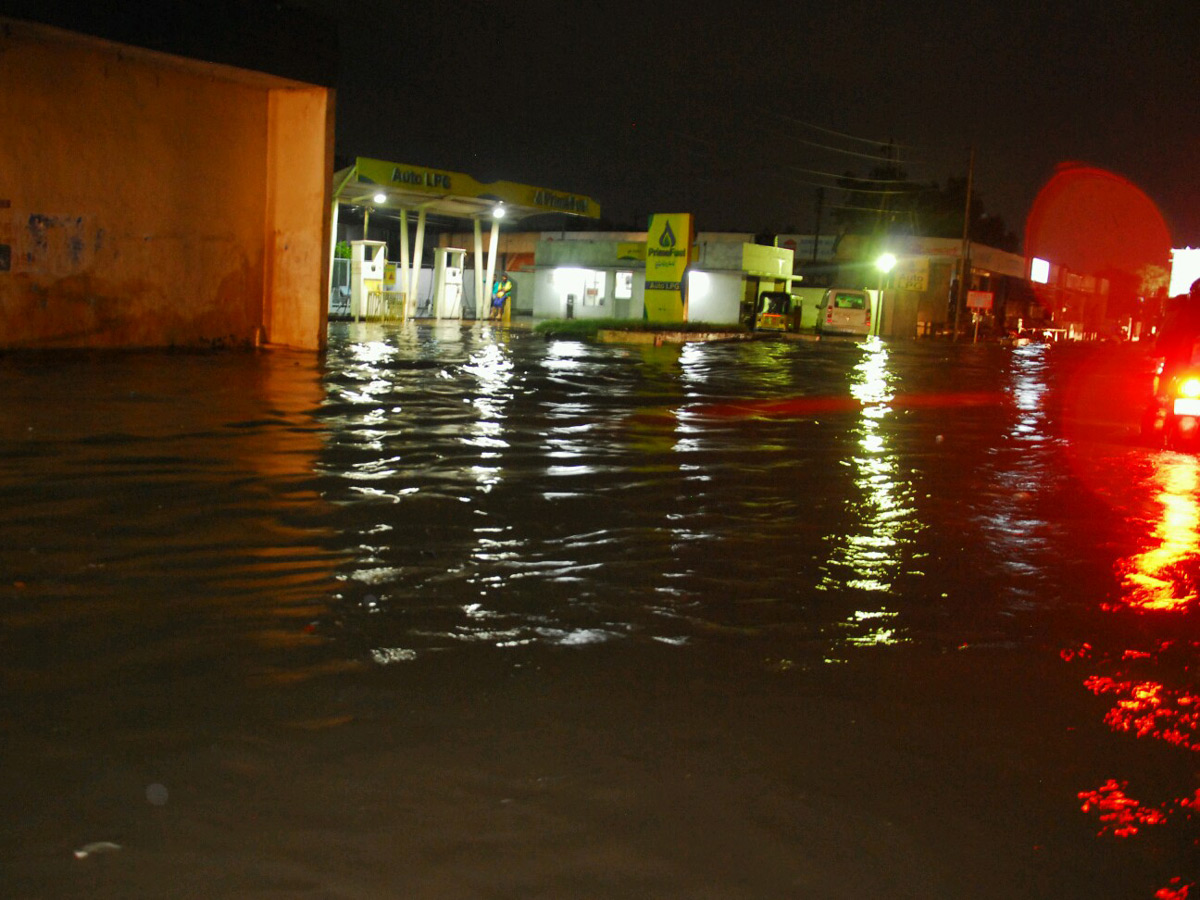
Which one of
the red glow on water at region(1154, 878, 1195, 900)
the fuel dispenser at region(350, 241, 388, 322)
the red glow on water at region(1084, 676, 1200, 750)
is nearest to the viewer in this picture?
the red glow on water at region(1154, 878, 1195, 900)

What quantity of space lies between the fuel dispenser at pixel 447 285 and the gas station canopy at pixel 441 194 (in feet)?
6.80

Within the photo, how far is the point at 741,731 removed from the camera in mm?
4281

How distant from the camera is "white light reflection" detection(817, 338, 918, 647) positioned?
5770 mm

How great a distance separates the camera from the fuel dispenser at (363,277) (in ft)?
123

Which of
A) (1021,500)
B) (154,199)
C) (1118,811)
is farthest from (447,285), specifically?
(1118,811)

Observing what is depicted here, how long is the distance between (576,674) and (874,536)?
3.84 meters

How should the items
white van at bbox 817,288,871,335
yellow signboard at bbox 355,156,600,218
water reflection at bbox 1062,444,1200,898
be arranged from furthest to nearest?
white van at bbox 817,288,871,335, yellow signboard at bbox 355,156,600,218, water reflection at bbox 1062,444,1200,898

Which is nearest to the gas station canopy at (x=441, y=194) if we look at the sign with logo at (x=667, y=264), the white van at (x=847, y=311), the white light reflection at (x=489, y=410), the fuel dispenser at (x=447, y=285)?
the fuel dispenser at (x=447, y=285)

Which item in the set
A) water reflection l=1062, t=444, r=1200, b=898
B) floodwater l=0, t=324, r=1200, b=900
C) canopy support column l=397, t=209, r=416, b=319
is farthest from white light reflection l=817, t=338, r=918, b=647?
canopy support column l=397, t=209, r=416, b=319

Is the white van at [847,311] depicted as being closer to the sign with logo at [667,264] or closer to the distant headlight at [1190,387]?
the sign with logo at [667,264]

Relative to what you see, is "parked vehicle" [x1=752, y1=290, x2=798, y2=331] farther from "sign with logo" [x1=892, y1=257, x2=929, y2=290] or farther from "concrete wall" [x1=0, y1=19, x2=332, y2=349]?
"concrete wall" [x1=0, y1=19, x2=332, y2=349]

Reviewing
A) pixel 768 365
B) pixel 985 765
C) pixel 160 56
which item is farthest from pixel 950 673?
pixel 768 365

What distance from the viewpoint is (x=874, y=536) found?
8.04 metres

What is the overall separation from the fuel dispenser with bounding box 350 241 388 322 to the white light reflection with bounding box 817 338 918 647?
2577cm
